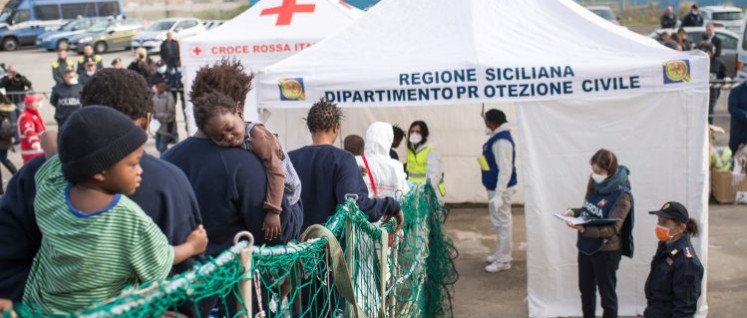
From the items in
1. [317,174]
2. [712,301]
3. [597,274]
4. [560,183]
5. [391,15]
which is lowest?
[712,301]

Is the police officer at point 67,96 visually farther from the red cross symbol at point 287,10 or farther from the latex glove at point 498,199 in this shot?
the latex glove at point 498,199

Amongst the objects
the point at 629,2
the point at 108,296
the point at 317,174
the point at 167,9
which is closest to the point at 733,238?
the point at 317,174

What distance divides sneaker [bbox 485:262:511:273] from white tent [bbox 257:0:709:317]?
1007 mm

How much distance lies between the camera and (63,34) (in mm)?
34031

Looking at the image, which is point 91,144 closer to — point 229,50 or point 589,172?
point 589,172

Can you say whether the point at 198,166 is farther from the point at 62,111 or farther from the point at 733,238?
the point at 62,111

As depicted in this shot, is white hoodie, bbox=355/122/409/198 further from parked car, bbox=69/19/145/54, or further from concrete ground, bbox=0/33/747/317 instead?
parked car, bbox=69/19/145/54

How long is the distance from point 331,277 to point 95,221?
2.11 meters

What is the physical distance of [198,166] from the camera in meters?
3.63

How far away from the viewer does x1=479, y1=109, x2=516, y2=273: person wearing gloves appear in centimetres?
798

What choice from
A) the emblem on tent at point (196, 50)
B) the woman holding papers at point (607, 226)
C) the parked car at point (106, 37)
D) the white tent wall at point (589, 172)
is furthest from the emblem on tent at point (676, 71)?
the parked car at point (106, 37)

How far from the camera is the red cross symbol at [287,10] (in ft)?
35.1

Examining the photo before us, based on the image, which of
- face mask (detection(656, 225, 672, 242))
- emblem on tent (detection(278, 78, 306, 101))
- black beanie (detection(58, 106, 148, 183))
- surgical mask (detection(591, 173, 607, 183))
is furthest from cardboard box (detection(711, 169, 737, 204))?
black beanie (detection(58, 106, 148, 183))

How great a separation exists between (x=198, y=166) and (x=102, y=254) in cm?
130
